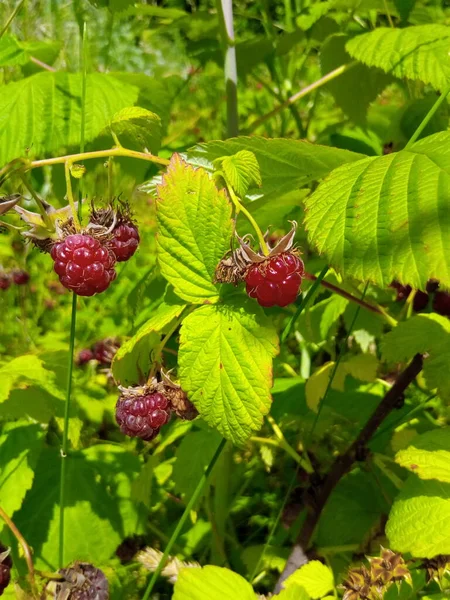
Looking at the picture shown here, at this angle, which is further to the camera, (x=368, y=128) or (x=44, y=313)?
(x=44, y=313)

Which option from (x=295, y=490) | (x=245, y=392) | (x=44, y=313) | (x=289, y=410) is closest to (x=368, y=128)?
(x=289, y=410)

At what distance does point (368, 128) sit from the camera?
1.82 meters

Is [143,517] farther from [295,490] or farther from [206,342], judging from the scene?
[206,342]

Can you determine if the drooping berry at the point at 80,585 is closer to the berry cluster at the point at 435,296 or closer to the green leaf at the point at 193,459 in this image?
the green leaf at the point at 193,459

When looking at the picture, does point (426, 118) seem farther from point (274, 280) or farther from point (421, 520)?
point (421, 520)

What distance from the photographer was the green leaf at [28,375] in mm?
1201

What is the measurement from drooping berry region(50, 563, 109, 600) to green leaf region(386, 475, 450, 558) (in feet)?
1.25

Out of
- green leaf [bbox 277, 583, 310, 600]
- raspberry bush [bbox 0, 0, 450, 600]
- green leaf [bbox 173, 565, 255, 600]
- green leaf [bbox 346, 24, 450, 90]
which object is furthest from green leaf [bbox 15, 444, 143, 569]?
green leaf [bbox 346, 24, 450, 90]

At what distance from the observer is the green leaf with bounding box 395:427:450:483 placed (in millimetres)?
865

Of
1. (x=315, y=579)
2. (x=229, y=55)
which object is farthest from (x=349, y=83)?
(x=315, y=579)

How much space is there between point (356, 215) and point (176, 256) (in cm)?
22

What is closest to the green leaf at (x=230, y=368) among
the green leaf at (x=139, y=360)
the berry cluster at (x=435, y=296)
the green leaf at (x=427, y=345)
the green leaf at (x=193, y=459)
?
the green leaf at (x=139, y=360)

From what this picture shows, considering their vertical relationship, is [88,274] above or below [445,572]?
above

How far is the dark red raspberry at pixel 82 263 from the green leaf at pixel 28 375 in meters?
0.49
